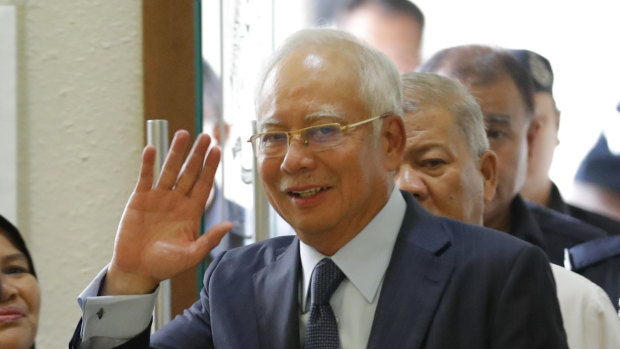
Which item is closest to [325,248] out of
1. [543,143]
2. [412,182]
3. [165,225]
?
[165,225]

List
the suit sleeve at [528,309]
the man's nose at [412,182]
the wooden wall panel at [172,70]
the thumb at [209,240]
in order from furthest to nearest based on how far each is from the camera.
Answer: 1. the wooden wall panel at [172,70]
2. the man's nose at [412,182]
3. the thumb at [209,240]
4. the suit sleeve at [528,309]

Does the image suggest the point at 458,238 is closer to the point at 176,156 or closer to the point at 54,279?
the point at 176,156

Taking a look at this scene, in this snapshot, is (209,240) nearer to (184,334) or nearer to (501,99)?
(184,334)

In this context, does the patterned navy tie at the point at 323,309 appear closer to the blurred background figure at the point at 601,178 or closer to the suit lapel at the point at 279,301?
the suit lapel at the point at 279,301

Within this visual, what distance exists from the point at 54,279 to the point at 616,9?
56.7 inches

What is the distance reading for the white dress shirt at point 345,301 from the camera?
1205 mm

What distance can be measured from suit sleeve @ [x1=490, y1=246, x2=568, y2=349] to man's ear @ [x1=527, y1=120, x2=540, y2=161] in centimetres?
68

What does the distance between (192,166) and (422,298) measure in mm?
427

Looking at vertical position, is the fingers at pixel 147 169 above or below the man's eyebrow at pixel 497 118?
below

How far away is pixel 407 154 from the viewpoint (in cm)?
168

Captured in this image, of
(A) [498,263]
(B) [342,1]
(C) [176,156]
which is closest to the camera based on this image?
(A) [498,263]

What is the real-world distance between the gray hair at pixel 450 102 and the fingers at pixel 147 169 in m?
0.63

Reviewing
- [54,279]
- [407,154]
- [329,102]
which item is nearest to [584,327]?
[407,154]

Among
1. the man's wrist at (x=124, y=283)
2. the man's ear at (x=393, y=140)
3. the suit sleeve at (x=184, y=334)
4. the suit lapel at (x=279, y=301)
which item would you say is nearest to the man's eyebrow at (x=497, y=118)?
the man's ear at (x=393, y=140)
